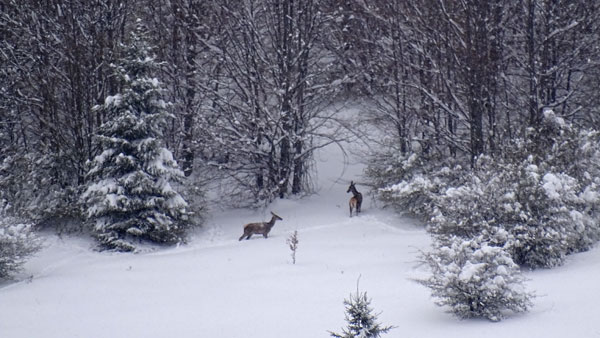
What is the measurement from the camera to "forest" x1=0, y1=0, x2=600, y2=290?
19.7 metres

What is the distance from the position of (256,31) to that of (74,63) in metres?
5.94

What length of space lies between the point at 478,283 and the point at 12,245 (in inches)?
405

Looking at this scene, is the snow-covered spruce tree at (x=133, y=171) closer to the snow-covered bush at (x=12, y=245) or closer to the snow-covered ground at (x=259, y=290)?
the snow-covered ground at (x=259, y=290)

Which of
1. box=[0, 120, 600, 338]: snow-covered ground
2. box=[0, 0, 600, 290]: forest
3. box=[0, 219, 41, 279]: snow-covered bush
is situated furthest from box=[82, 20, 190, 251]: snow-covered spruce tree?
box=[0, 219, 41, 279]: snow-covered bush

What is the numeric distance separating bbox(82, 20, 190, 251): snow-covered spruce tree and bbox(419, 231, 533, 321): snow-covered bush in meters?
10.1

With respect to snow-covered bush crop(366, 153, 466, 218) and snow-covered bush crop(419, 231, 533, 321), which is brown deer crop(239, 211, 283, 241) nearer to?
snow-covered bush crop(366, 153, 466, 218)

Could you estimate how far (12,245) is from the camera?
15750mm

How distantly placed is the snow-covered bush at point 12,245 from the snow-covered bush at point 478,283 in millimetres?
9422

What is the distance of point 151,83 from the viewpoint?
1978 centimetres

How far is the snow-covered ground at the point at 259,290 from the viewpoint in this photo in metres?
11.2

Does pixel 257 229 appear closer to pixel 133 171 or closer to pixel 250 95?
pixel 133 171

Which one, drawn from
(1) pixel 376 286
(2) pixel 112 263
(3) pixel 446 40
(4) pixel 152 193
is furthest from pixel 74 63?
(1) pixel 376 286

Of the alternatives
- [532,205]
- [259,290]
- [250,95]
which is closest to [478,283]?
[532,205]

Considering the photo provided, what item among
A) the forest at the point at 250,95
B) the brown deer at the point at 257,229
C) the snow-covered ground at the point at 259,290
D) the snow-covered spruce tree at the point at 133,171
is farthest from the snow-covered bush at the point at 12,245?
the brown deer at the point at 257,229
